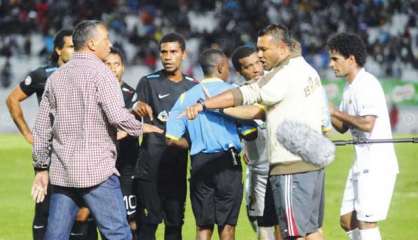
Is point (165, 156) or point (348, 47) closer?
point (348, 47)

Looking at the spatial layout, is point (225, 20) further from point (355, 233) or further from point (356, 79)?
point (356, 79)

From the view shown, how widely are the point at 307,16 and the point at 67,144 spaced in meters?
29.7

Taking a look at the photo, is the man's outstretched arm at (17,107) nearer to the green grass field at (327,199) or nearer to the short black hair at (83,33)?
the short black hair at (83,33)

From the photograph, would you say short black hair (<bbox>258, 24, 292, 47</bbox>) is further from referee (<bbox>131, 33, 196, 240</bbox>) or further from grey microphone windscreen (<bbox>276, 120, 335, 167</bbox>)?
referee (<bbox>131, 33, 196, 240</bbox>)

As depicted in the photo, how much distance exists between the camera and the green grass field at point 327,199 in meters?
12.7

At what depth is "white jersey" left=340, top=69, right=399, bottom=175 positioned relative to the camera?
29.4ft

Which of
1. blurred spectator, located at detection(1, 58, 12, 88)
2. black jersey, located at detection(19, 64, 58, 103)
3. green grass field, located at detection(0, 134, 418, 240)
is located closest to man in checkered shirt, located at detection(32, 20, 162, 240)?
black jersey, located at detection(19, 64, 58, 103)

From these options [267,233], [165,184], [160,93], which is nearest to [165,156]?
[165,184]

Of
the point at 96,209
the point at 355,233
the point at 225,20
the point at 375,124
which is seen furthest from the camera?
the point at 225,20

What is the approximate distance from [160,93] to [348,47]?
80.4 inches

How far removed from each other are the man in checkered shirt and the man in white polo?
196 cm

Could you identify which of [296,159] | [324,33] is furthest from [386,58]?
[296,159]

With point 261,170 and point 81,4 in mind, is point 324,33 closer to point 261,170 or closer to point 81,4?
point 81,4

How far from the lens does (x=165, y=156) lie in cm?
1025
